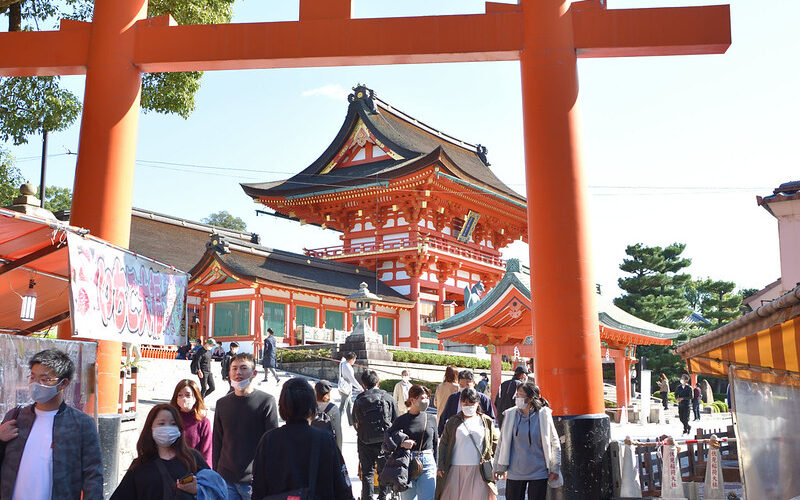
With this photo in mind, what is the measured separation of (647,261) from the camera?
36000 mm

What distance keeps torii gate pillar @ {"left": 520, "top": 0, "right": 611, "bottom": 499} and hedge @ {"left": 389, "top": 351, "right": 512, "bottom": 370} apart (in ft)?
52.3

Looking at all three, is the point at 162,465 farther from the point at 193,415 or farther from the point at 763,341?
the point at 763,341

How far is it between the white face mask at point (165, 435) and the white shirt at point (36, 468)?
2.03 feet

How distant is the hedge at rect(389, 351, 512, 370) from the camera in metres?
23.4

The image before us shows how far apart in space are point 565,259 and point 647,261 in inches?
1198

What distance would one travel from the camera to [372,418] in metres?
7.29

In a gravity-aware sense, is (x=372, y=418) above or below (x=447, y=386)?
below

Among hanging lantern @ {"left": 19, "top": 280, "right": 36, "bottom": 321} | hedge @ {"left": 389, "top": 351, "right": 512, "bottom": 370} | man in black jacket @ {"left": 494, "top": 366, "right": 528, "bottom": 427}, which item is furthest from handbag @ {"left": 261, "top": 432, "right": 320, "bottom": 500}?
hedge @ {"left": 389, "top": 351, "right": 512, "bottom": 370}

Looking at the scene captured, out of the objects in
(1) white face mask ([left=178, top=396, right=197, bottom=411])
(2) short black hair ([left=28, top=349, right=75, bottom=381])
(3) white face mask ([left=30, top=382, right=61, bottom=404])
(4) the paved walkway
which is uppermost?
(2) short black hair ([left=28, top=349, right=75, bottom=381])

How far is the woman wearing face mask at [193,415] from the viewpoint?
16.3ft

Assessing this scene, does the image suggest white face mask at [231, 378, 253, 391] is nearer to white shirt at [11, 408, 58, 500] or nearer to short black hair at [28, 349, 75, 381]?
short black hair at [28, 349, 75, 381]

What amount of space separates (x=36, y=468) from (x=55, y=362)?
51 centimetres

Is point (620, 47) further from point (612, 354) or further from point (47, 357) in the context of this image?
point (612, 354)

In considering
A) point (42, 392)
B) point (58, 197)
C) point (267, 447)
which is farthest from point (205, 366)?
point (58, 197)
